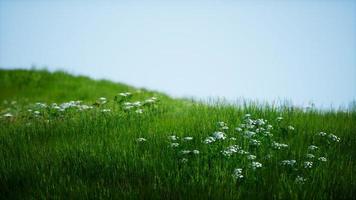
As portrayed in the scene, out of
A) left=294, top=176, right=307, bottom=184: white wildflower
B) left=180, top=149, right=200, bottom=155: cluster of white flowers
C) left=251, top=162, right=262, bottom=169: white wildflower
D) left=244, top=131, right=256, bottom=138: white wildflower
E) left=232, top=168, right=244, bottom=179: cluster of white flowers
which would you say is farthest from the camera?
left=244, top=131, right=256, bottom=138: white wildflower

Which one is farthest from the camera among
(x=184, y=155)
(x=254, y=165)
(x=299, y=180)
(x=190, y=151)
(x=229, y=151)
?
(x=184, y=155)

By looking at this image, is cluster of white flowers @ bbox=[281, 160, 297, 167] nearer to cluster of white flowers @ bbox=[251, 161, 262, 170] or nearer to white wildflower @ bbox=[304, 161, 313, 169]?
white wildflower @ bbox=[304, 161, 313, 169]

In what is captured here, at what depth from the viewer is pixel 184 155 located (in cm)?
688

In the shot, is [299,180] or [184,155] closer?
[299,180]

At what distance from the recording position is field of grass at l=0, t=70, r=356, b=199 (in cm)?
601

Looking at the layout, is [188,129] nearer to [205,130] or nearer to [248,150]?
[205,130]

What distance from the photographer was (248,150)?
7.10 m

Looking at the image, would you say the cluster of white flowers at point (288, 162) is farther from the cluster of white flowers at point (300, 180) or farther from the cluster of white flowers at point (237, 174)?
the cluster of white flowers at point (237, 174)

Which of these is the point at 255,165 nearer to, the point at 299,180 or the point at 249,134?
the point at 299,180

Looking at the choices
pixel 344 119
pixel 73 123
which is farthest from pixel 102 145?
pixel 344 119

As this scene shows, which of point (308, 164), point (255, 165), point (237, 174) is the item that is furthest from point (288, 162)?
point (237, 174)

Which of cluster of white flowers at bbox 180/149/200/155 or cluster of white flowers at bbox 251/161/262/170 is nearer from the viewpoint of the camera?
cluster of white flowers at bbox 251/161/262/170

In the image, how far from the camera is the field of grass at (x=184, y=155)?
601cm

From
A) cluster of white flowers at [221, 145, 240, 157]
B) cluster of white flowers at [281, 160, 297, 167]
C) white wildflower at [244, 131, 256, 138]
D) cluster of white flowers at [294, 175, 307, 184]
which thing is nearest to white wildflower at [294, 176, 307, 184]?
cluster of white flowers at [294, 175, 307, 184]
